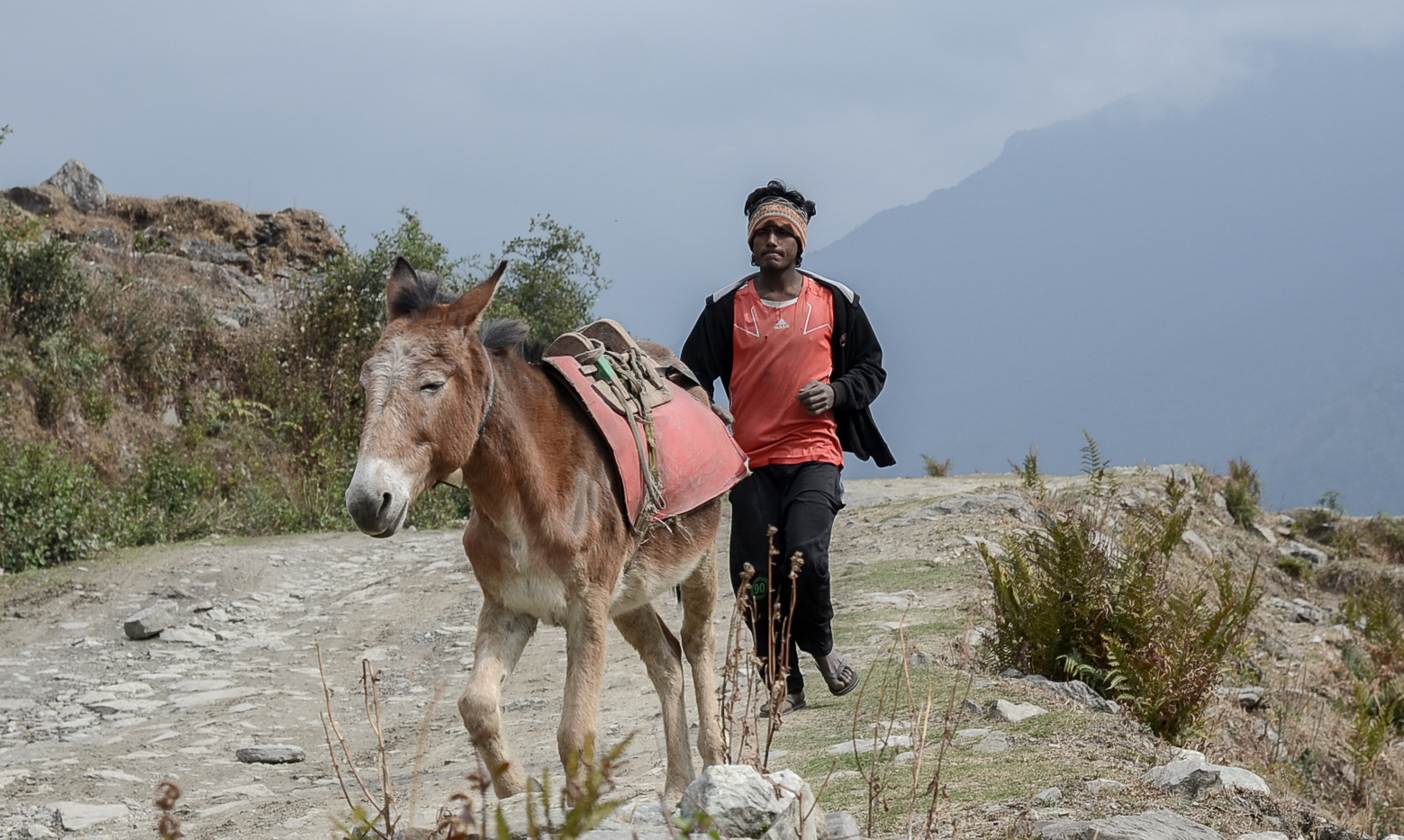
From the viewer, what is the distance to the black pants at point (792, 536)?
5596mm

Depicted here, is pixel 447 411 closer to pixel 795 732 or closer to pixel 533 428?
pixel 533 428

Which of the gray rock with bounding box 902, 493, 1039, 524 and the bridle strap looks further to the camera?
the gray rock with bounding box 902, 493, 1039, 524

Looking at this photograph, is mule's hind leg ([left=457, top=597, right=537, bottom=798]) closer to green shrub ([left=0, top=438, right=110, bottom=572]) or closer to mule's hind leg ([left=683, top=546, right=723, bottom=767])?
mule's hind leg ([left=683, top=546, right=723, bottom=767])

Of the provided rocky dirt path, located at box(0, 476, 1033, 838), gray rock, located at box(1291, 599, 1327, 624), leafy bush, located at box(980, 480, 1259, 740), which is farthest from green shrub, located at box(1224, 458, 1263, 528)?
leafy bush, located at box(980, 480, 1259, 740)

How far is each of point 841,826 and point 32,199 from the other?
27419mm

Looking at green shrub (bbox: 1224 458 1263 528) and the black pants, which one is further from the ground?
the black pants

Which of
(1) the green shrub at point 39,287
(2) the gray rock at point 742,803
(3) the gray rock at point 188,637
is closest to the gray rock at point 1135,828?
(2) the gray rock at point 742,803

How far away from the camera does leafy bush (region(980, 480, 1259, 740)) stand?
6172mm

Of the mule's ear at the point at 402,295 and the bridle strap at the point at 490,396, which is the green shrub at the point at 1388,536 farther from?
the mule's ear at the point at 402,295

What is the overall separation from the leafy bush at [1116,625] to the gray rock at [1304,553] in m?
11.4

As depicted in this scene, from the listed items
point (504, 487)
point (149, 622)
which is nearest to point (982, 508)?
point (149, 622)

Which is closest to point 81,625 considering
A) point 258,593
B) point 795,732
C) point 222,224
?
point 258,593

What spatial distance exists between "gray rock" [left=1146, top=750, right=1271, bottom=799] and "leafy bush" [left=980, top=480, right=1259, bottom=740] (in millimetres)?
1470

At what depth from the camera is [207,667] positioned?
9312 millimetres
